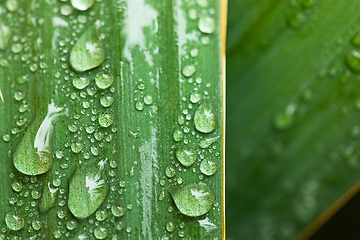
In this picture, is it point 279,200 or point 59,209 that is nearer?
point 59,209

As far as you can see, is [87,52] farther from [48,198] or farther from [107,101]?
[48,198]

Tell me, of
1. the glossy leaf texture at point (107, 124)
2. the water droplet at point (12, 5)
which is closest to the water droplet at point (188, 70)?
the glossy leaf texture at point (107, 124)

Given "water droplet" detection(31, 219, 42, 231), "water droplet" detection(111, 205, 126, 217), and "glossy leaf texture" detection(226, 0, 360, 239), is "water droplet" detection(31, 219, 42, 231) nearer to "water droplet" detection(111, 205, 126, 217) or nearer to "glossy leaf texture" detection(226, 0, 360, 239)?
"water droplet" detection(111, 205, 126, 217)

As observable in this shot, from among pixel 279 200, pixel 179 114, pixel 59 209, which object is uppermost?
pixel 179 114

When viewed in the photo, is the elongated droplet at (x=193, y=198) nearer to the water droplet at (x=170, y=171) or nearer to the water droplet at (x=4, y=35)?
the water droplet at (x=170, y=171)

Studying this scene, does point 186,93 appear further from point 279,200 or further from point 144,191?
point 279,200

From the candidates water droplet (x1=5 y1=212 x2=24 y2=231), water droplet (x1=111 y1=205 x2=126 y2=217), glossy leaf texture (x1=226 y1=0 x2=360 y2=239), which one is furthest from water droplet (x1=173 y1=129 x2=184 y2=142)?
glossy leaf texture (x1=226 y1=0 x2=360 y2=239)

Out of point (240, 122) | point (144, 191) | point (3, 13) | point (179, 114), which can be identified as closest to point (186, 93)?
point (179, 114)
